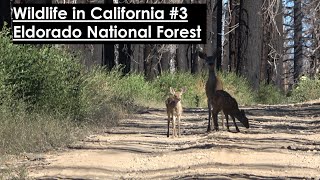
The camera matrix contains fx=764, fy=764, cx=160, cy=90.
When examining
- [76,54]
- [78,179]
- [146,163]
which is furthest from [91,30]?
[78,179]

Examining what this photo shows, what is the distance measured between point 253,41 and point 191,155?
67.8 ft

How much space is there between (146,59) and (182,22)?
19600mm

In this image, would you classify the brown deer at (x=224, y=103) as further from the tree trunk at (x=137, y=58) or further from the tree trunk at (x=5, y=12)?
the tree trunk at (x=137, y=58)

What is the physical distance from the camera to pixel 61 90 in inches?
577

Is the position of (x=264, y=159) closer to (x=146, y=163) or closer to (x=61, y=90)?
(x=146, y=163)

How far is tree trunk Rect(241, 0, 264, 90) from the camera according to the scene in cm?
2981

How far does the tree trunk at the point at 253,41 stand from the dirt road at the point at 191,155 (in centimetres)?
1442

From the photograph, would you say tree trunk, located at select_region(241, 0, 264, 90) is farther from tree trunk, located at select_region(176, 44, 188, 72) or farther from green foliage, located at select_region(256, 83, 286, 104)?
tree trunk, located at select_region(176, 44, 188, 72)

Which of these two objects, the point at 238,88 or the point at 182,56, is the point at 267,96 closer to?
the point at 238,88

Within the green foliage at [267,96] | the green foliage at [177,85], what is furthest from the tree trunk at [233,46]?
the green foliage at [177,85]

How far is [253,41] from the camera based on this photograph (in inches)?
1200

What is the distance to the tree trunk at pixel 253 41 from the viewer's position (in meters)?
29.8

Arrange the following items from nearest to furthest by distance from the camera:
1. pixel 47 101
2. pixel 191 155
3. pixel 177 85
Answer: pixel 191 155
pixel 47 101
pixel 177 85

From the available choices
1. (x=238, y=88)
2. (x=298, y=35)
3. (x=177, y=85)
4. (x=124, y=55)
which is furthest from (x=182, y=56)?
(x=238, y=88)
